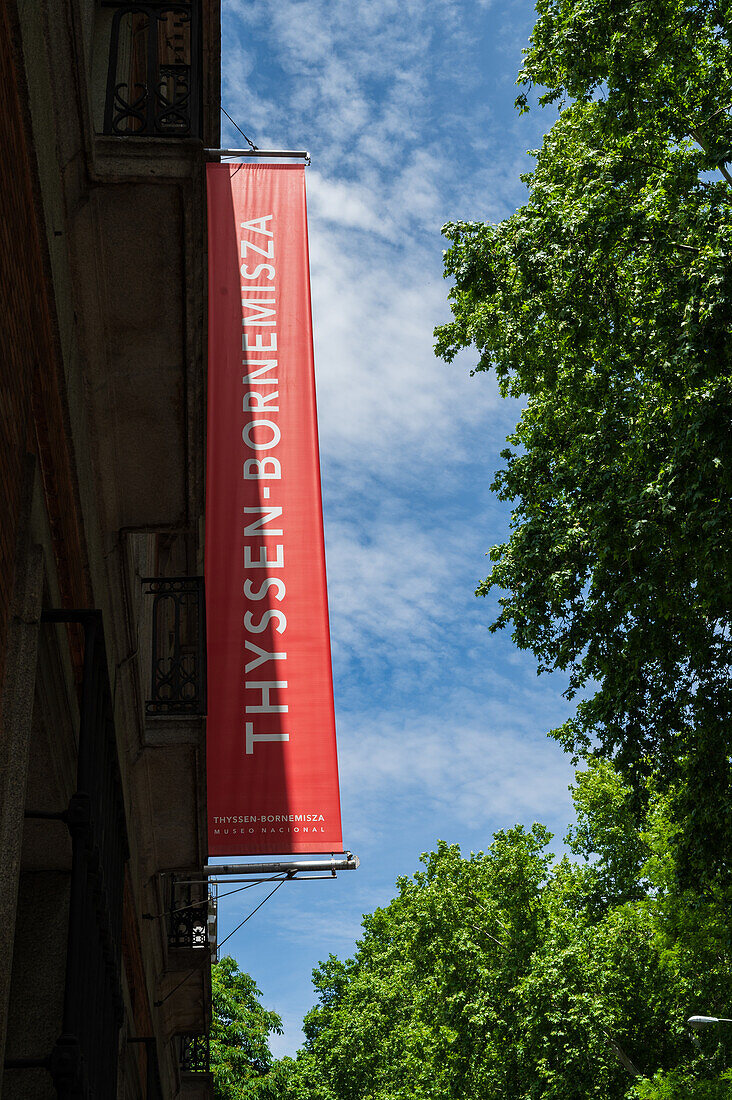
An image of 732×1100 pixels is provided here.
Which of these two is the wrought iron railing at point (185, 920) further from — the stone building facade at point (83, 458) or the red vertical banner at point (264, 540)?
the red vertical banner at point (264, 540)

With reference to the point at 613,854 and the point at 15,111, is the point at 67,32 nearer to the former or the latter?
the point at 15,111

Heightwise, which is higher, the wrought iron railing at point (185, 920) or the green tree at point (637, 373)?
the green tree at point (637, 373)

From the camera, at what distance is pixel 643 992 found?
23188 mm

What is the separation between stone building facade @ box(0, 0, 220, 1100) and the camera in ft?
14.3

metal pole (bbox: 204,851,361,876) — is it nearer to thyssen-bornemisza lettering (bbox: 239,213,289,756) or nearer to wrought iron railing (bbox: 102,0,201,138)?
thyssen-bornemisza lettering (bbox: 239,213,289,756)

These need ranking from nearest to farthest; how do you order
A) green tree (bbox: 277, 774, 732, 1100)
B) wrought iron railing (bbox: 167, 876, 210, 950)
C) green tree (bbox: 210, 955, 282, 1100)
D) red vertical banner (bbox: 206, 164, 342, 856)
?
red vertical banner (bbox: 206, 164, 342, 856), wrought iron railing (bbox: 167, 876, 210, 950), green tree (bbox: 277, 774, 732, 1100), green tree (bbox: 210, 955, 282, 1100)

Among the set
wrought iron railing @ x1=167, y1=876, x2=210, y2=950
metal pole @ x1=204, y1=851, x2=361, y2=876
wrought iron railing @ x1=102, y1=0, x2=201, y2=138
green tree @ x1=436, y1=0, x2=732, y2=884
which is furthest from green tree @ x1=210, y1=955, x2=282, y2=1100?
wrought iron railing @ x1=102, y1=0, x2=201, y2=138

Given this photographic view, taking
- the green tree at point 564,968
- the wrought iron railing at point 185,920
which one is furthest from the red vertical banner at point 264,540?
the green tree at point 564,968

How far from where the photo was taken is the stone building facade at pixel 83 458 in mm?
4355

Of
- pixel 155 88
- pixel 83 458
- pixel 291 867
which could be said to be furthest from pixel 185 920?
pixel 155 88

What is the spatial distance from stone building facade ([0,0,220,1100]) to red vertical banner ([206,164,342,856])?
1.60 ft

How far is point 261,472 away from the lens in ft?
24.3

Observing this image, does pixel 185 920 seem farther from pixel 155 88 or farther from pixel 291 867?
pixel 155 88

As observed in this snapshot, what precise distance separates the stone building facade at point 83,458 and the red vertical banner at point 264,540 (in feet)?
1.60
